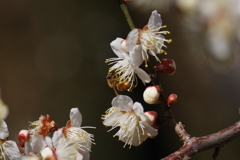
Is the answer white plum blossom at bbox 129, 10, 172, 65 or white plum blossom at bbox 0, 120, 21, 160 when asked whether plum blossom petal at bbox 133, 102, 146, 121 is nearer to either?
white plum blossom at bbox 129, 10, 172, 65

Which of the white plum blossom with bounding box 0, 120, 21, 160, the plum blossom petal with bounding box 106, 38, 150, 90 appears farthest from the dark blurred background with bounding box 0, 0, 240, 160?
the white plum blossom with bounding box 0, 120, 21, 160

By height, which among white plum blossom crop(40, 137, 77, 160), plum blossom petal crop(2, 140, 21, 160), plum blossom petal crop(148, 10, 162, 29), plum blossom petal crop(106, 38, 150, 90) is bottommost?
white plum blossom crop(40, 137, 77, 160)

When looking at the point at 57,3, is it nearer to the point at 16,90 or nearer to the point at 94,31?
the point at 94,31

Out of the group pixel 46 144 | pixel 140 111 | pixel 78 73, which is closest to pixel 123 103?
pixel 140 111

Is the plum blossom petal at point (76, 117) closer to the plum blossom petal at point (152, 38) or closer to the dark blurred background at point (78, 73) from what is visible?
the plum blossom petal at point (152, 38)

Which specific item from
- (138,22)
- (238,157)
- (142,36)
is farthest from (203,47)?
(238,157)

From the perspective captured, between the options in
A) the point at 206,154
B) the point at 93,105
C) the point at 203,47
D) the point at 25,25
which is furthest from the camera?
the point at 206,154

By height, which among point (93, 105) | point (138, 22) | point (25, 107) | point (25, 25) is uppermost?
point (25, 25)
